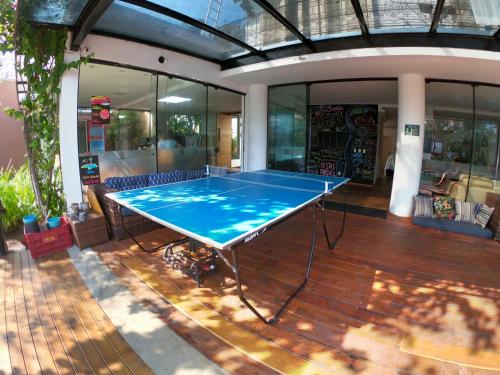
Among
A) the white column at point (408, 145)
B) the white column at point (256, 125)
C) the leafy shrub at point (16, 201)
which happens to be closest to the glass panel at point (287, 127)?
the white column at point (256, 125)

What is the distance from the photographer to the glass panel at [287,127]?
251 inches

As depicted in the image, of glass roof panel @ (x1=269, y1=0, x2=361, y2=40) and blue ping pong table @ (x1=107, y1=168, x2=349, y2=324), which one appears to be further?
glass roof panel @ (x1=269, y1=0, x2=361, y2=40)

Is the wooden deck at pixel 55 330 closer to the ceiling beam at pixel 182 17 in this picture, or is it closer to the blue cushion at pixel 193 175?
the blue cushion at pixel 193 175

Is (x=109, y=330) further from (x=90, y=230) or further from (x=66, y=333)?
(x=90, y=230)

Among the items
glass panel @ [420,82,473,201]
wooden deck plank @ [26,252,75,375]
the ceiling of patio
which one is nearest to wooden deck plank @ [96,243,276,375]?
wooden deck plank @ [26,252,75,375]

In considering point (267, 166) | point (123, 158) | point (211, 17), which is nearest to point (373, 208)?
point (267, 166)

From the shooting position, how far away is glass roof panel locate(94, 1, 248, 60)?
3.54 m

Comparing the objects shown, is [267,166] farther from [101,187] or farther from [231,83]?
[101,187]

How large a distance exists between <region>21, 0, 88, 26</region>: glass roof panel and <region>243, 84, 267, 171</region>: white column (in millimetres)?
4074

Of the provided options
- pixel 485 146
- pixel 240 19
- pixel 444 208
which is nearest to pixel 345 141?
pixel 485 146

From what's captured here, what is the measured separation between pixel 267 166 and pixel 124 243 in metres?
4.20

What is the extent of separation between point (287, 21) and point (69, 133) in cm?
348

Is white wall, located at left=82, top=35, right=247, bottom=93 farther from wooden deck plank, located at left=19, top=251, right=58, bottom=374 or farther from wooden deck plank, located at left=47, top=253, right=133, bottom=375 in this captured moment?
wooden deck plank, located at left=19, top=251, right=58, bottom=374

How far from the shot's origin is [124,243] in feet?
12.0
